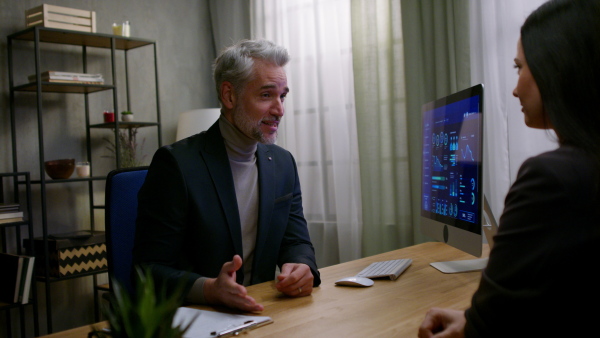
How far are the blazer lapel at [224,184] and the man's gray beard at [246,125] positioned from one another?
4.5 inches

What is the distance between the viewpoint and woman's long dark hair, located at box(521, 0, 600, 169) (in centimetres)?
78

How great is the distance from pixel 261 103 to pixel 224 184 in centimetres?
36

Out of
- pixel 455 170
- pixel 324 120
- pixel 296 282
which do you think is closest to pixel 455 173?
pixel 455 170

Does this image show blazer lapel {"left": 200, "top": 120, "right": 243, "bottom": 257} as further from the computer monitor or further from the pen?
the computer monitor

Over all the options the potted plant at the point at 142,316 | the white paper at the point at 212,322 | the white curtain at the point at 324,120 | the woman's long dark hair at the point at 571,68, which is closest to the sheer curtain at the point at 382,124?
the white curtain at the point at 324,120

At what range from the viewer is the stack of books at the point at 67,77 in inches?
127

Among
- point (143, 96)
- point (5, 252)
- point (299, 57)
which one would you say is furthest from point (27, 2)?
point (299, 57)

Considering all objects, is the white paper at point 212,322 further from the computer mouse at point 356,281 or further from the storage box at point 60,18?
the storage box at point 60,18

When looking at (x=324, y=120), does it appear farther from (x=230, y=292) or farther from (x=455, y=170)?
(x=230, y=292)

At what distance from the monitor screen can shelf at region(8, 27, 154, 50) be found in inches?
96.2

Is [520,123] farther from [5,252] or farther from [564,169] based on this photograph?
[5,252]

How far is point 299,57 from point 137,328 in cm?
361

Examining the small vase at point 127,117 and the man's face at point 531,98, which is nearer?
the man's face at point 531,98

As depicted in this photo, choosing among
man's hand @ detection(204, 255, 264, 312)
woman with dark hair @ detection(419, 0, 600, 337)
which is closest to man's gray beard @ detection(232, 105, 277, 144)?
man's hand @ detection(204, 255, 264, 312)
